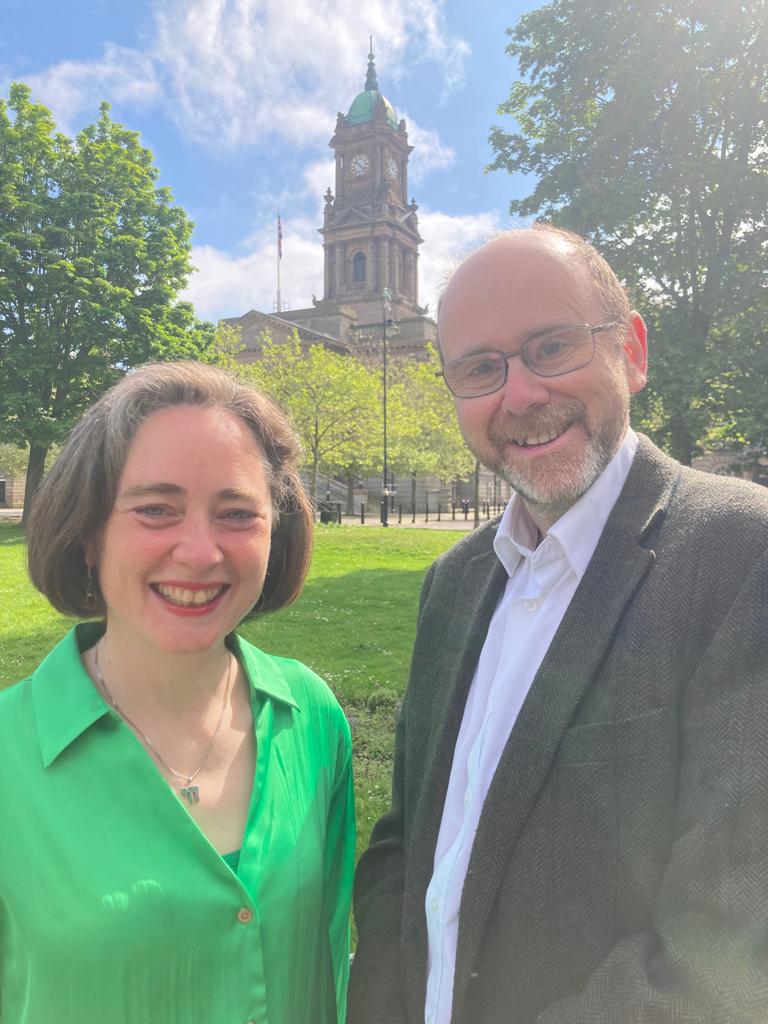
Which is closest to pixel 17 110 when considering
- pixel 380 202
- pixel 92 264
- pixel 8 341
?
pixel 92 264

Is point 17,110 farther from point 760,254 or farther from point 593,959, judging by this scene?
point 593,959

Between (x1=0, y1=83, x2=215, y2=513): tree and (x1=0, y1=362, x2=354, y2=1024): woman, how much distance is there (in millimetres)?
24200

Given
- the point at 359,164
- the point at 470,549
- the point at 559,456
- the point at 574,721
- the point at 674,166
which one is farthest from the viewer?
the point at 359,164

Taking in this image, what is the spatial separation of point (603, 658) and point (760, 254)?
15.9m

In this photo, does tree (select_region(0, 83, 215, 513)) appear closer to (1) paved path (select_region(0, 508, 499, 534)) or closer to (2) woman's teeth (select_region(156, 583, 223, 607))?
(1) paved path (select_region(0, 508, 499, 534))

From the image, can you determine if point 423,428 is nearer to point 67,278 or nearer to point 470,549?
point 67,278

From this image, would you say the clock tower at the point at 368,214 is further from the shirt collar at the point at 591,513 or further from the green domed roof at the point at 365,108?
the shirt collar at the point at 591,513

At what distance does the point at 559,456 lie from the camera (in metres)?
1.86

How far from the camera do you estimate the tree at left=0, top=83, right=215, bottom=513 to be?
24.6m

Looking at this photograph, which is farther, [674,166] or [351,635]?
[674,166]

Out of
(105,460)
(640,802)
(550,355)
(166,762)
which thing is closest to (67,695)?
(166,762)

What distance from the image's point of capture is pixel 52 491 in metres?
2.00

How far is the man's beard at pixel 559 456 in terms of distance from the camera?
185 cm

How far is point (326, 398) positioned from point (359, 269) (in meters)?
44.1
